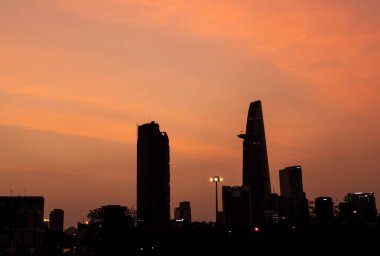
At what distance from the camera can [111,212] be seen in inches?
6422

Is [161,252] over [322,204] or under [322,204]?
under

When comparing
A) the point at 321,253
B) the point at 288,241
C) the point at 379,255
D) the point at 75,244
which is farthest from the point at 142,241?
the point at 75,244

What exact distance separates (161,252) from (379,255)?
42.6 m

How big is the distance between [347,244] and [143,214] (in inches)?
5349

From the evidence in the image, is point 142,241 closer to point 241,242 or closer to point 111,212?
point 241,242

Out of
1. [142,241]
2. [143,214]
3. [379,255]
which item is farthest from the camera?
[143,214]

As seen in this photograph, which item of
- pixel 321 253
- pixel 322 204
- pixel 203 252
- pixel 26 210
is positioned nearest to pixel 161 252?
pixel 203 252

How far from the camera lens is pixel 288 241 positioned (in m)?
70.9

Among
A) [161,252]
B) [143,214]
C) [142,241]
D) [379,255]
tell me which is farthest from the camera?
[143,214]

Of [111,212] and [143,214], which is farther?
[143,214]

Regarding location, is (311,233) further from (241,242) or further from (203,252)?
(203,252)

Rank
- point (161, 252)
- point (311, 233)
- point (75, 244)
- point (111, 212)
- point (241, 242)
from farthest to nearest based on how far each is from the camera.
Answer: point (75, 244), point (111, 212), point (161, 252), point (241, 242), point (311, 233)

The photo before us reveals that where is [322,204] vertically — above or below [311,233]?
above

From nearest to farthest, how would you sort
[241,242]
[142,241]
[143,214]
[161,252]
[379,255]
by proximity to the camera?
[379,255], [241,242], [161,252], [142,241], [143,214]
